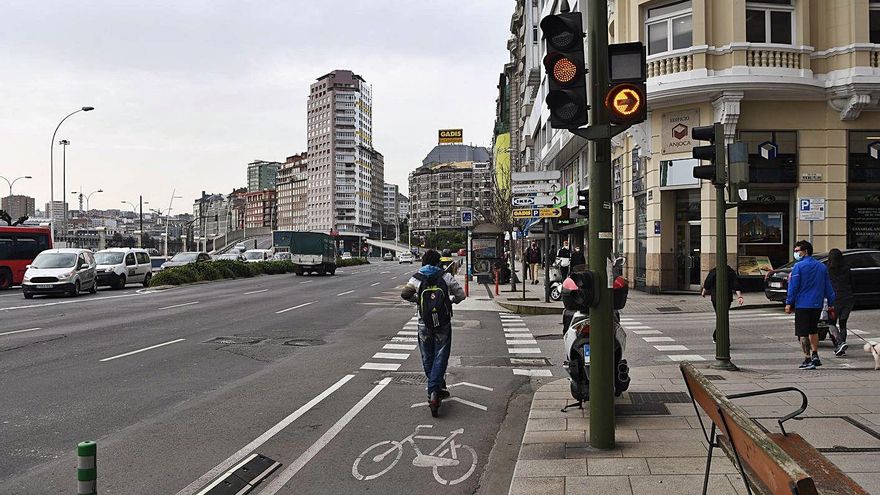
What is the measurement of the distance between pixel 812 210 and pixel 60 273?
25.1 metres

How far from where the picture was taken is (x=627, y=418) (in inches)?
278

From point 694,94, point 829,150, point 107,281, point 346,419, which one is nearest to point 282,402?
point 346,419

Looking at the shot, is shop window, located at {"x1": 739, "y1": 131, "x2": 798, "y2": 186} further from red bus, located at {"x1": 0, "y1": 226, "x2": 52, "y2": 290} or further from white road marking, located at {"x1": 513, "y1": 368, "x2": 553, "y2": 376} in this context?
red bus, located at {"x1": 0, "y1": 226, "x2": 52, "y2": 290}

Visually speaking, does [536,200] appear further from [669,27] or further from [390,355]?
[390,355]

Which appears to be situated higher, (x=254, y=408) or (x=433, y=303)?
(x=433, y=303)

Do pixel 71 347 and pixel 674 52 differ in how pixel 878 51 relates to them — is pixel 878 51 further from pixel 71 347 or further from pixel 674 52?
pixel 71 347

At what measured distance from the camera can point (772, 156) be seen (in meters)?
21.6

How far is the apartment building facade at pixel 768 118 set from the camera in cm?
2120

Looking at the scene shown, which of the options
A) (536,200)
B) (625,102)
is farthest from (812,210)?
(625,102)

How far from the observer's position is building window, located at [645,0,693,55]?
22.1 metres

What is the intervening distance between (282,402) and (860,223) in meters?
20.4

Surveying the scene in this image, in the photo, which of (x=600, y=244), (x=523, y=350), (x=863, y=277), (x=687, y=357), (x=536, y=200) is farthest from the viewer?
(x=536, y=200)

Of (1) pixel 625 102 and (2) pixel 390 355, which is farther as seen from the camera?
(2) pixel 390 355

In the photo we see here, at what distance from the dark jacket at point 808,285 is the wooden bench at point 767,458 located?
5.94 meters
